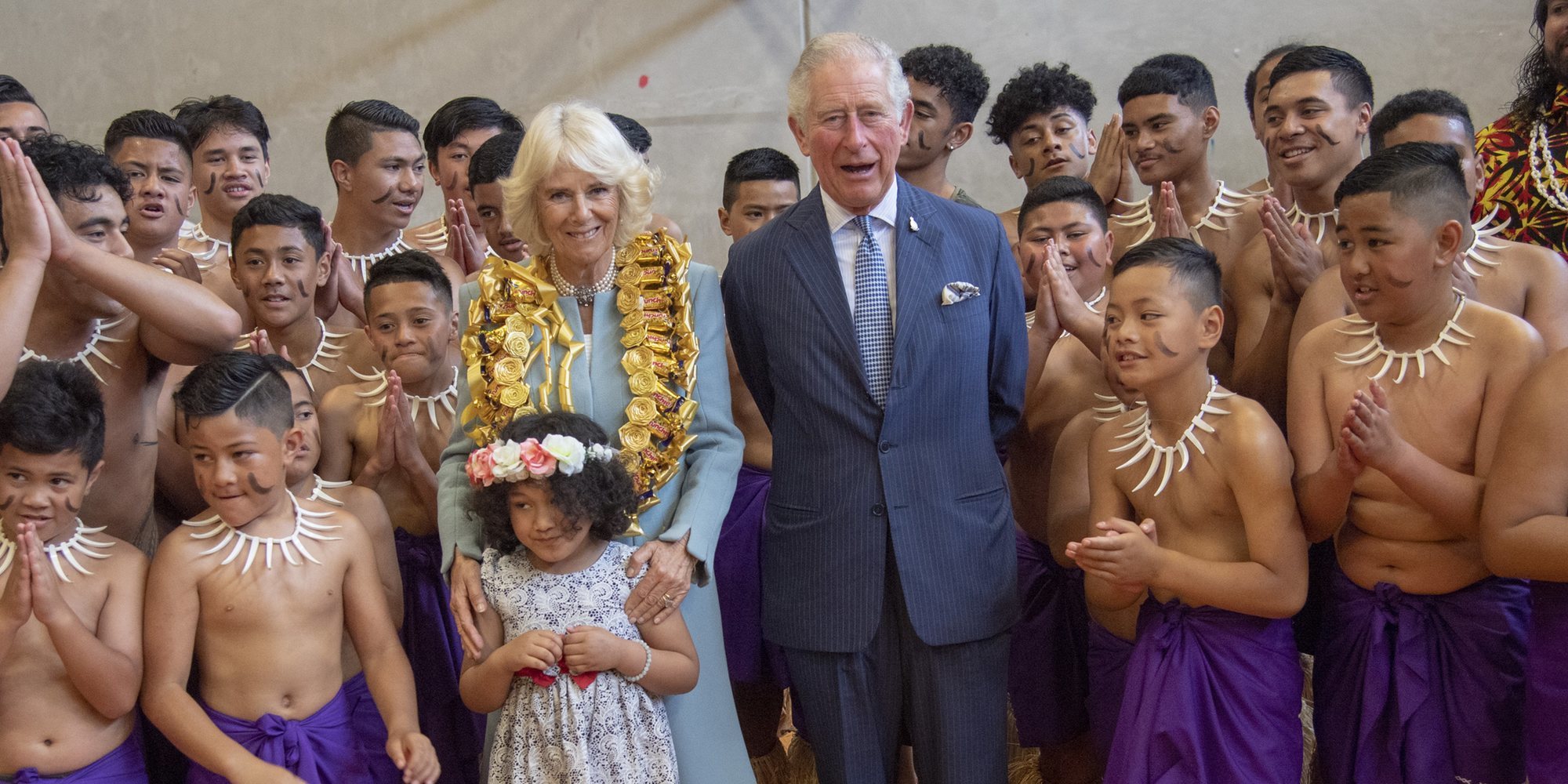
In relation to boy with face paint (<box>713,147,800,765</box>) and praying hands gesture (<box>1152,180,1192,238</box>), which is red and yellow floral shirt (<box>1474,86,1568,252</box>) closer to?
praying hands gesture (<box>1152,180,1192,238</box>)

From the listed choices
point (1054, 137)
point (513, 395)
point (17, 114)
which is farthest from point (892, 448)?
point (17, 114)

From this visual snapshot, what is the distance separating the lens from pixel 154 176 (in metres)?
3.86

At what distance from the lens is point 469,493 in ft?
8.54

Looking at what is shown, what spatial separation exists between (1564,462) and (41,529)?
2.92 m

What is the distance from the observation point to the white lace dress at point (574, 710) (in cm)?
245

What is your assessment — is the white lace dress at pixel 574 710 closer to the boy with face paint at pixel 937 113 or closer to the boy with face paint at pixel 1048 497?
the boy with face paint at pixel 1048 497

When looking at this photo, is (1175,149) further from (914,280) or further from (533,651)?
(533,651)

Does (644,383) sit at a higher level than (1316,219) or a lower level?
lower

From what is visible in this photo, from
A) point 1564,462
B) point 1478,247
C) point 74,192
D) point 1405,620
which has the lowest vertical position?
point 1405,620

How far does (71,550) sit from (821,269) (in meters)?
1.63

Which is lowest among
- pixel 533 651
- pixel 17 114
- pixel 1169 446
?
pixel 533 651

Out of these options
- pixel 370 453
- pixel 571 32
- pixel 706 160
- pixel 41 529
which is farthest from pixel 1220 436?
pixel 571 32

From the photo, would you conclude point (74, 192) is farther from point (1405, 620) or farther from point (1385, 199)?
point (1405, 620)

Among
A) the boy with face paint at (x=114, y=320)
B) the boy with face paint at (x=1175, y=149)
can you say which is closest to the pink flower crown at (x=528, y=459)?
the boy with face paint at (x=114, y=320)
